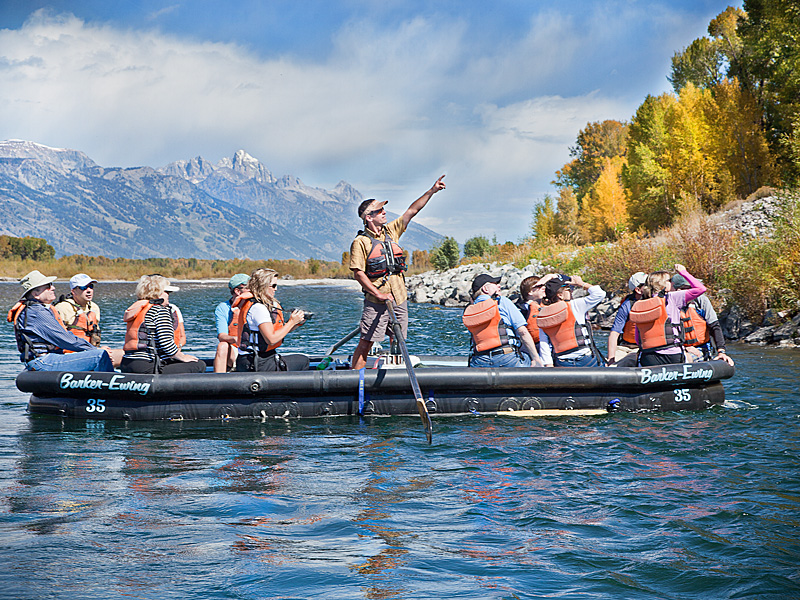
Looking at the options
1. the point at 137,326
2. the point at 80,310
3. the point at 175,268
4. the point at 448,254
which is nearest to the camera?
the point at 137,326

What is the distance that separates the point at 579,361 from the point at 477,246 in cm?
4634

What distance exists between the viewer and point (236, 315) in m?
7.85

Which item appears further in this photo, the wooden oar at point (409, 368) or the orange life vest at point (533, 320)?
the orange life vest at point (533, 320)

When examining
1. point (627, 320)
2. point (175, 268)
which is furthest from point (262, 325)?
point (175, 268)

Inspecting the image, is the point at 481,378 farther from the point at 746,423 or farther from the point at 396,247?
the point at 746,423

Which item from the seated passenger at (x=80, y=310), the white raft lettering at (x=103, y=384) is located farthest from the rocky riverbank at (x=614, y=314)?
the seated passenger at (x=80, y=310)

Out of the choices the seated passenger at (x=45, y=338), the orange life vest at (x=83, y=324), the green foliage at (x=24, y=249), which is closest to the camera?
the seated passenger at (x=45, y=338)

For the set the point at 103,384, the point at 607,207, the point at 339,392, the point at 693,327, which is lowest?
the point at 339,392

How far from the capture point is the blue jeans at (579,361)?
8.37m

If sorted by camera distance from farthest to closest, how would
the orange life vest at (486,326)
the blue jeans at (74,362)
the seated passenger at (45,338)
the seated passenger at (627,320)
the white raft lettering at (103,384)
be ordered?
the seated passenger at (627,320)
the orange life vest at (486,326)
the blue jeans at (74,362)
the seated passenger at (45,338)
the white raft lettering at (103,384)

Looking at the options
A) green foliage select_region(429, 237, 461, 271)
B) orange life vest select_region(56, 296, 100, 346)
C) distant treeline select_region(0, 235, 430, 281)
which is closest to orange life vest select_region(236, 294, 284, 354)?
orange life vest select_region(56, 296, 100, 346)

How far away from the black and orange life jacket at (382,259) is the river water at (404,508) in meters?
1.61

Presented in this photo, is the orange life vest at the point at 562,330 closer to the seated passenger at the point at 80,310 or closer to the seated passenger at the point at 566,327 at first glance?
the seated passenger at the point at 566,327

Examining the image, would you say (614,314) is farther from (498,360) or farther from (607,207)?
(607,207)
